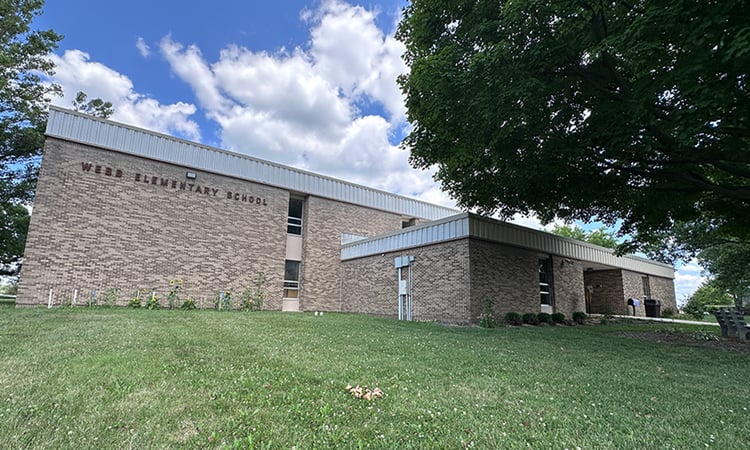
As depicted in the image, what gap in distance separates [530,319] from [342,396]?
1234cm

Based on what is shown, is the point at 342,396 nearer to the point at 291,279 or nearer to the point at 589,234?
the point at 291,279

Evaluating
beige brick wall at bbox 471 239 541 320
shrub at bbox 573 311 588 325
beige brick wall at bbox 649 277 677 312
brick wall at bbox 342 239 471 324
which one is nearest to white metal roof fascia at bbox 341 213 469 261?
brick wall at bbox 342 239 471 324

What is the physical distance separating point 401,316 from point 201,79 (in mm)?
13430

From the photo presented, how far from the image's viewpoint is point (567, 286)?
1695cm

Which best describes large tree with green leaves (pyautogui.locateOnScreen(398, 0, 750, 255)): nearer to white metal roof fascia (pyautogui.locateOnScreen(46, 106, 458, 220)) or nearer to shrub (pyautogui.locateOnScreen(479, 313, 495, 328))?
shrub (pyautogui.locateOnScreen(479, 313, 495, 328))

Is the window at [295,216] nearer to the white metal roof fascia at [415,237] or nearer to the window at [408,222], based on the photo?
the white metal roof fascia at [415,237]

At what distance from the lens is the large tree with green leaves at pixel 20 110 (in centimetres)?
1650

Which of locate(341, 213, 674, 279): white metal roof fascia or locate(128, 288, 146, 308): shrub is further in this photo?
locate(128, 288, 146, 308): shrub

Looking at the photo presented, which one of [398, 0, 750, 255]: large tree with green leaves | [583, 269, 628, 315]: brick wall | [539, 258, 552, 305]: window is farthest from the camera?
[583, 269, 628, 315]: brick wall

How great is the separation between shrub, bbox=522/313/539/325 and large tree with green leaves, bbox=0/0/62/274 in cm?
2506

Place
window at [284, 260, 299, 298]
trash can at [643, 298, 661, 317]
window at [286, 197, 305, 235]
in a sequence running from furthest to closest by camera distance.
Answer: trash can at [643, 298, 661, 317], window at [286, 197, 305, 235], window at [284, 260, 299, 298]

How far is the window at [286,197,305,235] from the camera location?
20.1 metres

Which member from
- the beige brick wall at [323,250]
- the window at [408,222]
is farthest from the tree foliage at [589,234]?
the beige brick wall at [323,250]

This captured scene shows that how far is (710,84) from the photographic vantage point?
6.27 m
